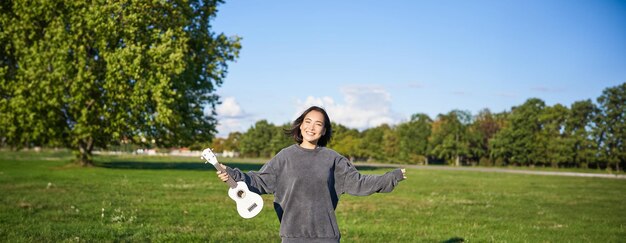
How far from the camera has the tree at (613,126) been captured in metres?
82.4

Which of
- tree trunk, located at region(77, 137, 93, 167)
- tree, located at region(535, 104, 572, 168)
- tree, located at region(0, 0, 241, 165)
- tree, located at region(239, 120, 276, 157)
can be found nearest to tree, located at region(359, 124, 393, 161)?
tree, located at region(535, 104, 572, 168)

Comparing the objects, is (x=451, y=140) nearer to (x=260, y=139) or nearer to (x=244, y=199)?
(x=260, y=139)

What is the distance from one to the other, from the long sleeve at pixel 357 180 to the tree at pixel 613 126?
285ft

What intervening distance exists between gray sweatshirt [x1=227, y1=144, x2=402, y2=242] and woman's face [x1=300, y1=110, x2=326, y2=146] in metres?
0.14

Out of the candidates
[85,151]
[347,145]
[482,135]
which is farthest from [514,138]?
[85,151]

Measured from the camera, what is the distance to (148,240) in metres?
10.0

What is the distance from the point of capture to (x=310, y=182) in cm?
587

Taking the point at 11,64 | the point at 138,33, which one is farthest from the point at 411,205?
the point at 11,64

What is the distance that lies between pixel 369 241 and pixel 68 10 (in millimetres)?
30683

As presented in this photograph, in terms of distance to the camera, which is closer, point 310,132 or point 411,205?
point 310,132

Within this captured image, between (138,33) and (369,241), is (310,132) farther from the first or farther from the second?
(138,33)

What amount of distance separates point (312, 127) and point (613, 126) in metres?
92.7

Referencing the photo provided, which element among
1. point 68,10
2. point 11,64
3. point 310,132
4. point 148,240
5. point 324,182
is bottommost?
point 148,240

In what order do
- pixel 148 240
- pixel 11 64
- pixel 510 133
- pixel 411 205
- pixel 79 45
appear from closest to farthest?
1. pixel 148 240
2. pixel 411 205
3. pixel 79 45
4. pixel 11 64
5. pixel 510 133
